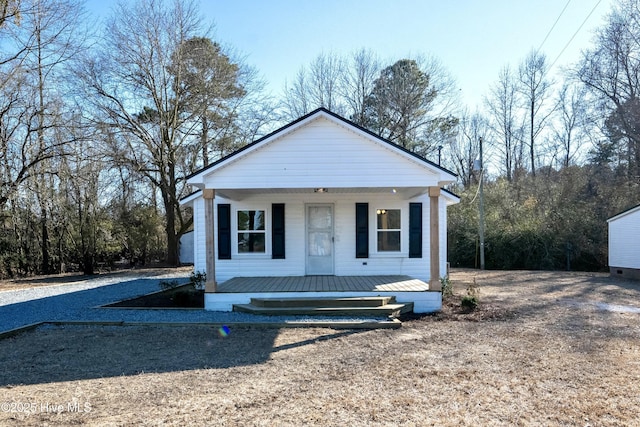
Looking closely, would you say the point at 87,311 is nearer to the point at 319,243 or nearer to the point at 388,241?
the point at 319,243

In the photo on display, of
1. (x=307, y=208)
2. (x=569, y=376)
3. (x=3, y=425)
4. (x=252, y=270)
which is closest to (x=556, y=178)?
(x=307, y=208)

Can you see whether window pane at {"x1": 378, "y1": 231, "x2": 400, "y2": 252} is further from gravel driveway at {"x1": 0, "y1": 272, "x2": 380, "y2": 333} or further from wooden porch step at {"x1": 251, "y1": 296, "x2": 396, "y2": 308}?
gravel driveway at {"x1": 0, "y1": 272, "x2": 380, "y2": 333}

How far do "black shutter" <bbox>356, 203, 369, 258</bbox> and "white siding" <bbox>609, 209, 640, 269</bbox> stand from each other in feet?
34.8

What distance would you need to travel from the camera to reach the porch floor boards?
8609 millimetres

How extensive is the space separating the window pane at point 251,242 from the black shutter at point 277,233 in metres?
0.33

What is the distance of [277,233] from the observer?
425 inches

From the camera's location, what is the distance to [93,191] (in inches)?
685

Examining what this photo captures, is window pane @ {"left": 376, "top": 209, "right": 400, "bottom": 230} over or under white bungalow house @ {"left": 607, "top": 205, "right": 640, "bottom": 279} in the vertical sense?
over

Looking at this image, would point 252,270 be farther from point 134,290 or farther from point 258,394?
point 258,394

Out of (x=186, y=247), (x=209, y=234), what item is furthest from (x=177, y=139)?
(x=209, y=234)

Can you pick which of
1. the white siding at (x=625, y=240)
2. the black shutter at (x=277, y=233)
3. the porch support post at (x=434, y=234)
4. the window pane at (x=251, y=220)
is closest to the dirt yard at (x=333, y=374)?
the porch support post at (x=434, y=234)

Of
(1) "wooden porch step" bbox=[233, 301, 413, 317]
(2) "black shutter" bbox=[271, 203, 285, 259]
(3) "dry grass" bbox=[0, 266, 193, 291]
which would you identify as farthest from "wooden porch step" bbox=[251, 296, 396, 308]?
(3) "dry grass" bbox=[0, 266, 193, 291]

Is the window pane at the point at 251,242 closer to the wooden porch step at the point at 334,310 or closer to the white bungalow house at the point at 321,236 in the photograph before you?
the white bungalow house at the point at 321,236

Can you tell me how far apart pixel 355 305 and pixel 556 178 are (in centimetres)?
2132
